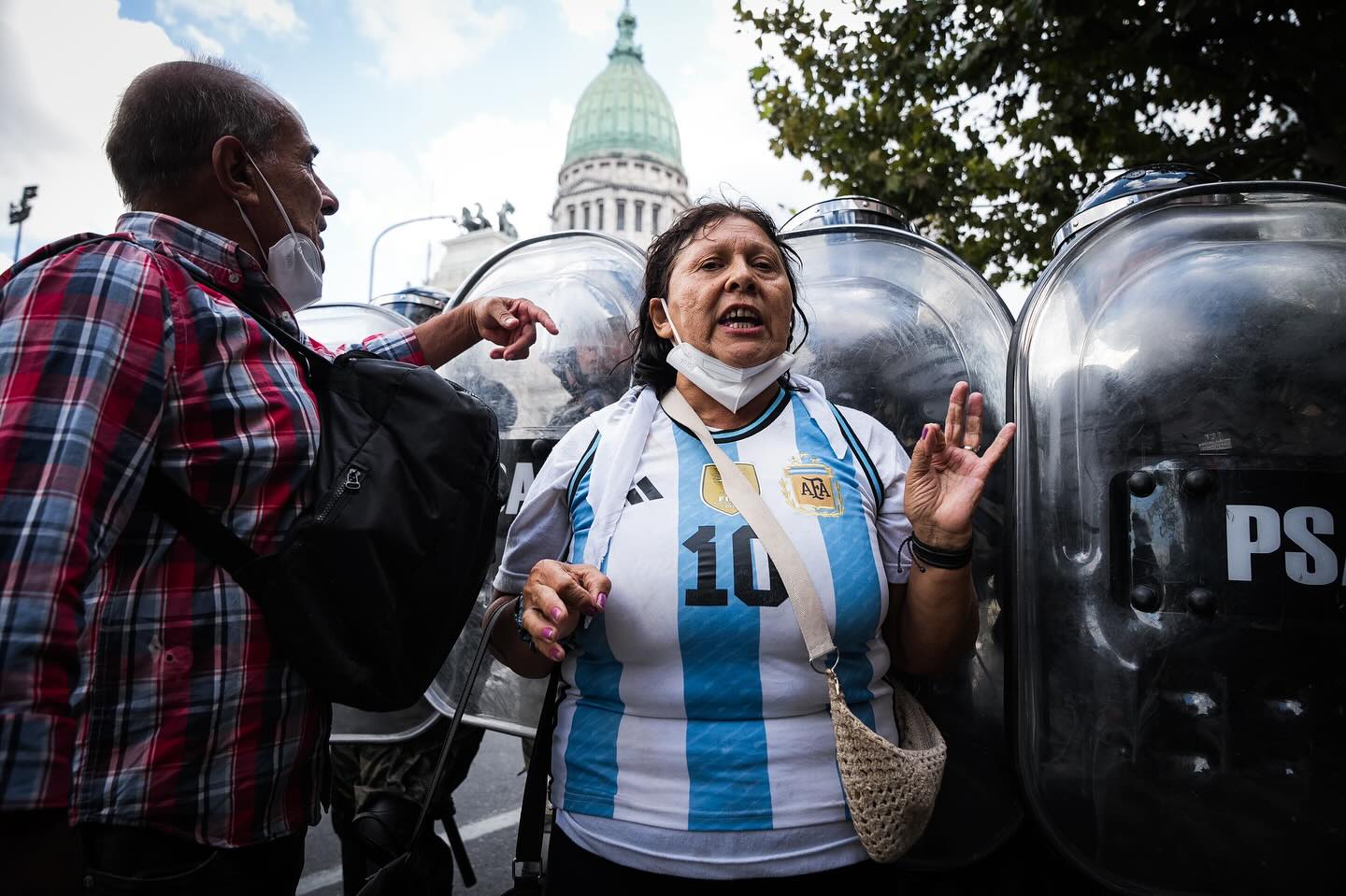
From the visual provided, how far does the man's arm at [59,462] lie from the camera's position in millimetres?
969

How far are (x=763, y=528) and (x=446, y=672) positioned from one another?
1.46m

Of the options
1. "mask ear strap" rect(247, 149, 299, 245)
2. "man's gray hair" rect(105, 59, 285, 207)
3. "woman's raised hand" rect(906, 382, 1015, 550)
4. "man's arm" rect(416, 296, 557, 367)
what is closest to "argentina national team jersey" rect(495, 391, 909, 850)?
"woman's raised hand" rect(906, 382, 1015, 550)

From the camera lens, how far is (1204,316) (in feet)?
5.45

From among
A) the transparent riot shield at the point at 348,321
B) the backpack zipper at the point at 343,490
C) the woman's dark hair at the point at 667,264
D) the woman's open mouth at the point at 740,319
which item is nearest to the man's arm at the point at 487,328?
the woman's dark hair at the point at 667,264

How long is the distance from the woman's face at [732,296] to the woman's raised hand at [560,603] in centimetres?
58

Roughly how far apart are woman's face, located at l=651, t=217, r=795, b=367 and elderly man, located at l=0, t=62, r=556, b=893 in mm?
804

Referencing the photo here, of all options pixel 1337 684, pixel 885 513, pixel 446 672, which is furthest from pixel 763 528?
pixel 446 672

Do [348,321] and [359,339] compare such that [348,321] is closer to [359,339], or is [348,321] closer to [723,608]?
[359,339]

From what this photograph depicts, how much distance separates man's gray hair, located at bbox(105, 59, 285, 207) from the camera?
1406mm

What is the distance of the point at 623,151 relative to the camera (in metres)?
49.1

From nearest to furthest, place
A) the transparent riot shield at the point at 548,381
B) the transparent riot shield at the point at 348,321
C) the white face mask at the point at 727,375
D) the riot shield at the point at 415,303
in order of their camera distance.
Result: 1. the white face mask at the point at 727,375
2. the transparent riot shield at the point at 548,381
3. the transparent riot shield at the point at 348,321
4. the riot shield at the point at 415,303

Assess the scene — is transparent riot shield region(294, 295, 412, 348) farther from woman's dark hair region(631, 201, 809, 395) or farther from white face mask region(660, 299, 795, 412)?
white face mask region(660, 299, 795, 412)

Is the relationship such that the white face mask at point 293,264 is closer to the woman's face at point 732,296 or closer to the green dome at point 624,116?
the woman's face at point 732,296

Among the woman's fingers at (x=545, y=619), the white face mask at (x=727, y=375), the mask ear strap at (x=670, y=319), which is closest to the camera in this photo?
the woman's fingers at (x=545, y=619)
